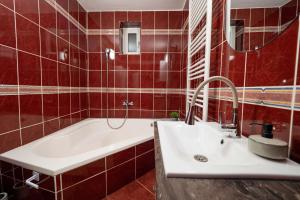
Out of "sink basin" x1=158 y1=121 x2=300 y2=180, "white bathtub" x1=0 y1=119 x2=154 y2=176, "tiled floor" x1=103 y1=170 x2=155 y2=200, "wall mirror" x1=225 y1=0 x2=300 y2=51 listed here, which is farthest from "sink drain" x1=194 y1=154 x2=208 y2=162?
"tiled floor" x1=103 y1=170 x2=155 y2=200

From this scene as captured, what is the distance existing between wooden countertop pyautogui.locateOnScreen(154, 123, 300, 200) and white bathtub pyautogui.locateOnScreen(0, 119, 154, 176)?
0.90 meters

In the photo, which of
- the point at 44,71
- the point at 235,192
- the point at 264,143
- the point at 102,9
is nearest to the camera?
the point at 235,192

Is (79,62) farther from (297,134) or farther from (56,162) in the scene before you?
(297,134)

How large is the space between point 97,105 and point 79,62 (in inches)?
28.0

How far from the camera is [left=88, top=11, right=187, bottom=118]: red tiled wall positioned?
2.43 meters

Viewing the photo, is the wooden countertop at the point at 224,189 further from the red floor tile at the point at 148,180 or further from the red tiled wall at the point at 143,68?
the red tiled wall at the point at 143,68

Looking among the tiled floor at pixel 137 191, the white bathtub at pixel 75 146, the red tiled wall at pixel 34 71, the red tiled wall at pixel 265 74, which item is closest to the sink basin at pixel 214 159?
the red tiled wall at pixel 265 74

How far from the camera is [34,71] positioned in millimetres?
1417

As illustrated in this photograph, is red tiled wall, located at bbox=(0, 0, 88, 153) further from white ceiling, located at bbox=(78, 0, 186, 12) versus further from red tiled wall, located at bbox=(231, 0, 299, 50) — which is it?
red tiled wall, located at bbox=(231, 0, 299, 50)

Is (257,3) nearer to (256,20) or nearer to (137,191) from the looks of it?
(256,20)

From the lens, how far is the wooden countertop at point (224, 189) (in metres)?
0.34

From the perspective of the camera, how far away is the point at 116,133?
2.42 m

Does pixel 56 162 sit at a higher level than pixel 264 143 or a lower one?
lower

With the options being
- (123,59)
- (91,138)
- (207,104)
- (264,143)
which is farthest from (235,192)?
(123,59)
